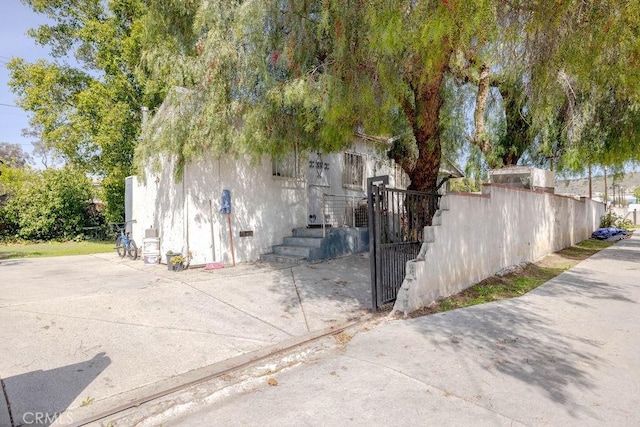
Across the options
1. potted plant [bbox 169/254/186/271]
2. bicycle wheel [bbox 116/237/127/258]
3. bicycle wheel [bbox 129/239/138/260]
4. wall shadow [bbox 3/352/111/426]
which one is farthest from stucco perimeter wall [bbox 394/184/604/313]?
bicycle wheel [bbox 116/237/127/258]

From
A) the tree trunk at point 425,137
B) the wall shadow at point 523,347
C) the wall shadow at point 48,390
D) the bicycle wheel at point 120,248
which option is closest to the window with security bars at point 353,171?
the tree trunk at point 425,137

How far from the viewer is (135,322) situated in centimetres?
523

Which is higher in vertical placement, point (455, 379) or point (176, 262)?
point (176, 262)

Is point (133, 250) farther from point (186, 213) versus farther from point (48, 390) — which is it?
point (48, 390)

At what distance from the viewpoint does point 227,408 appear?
10.3 feet

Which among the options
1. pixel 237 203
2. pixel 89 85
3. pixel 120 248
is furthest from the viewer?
pixel 89 85

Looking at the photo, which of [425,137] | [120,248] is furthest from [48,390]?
[120,248]

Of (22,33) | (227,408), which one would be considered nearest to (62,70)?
(22,33)

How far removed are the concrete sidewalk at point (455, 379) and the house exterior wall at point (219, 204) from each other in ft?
18.6

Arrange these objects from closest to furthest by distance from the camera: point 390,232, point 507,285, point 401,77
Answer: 1. point 390,232
2. point 401,77
3. point 507,285

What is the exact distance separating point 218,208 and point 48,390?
641 cm

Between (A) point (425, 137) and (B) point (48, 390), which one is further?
(A) point (425, 137)

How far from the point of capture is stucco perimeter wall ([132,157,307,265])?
935cm

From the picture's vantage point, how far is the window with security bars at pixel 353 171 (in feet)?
44.3
